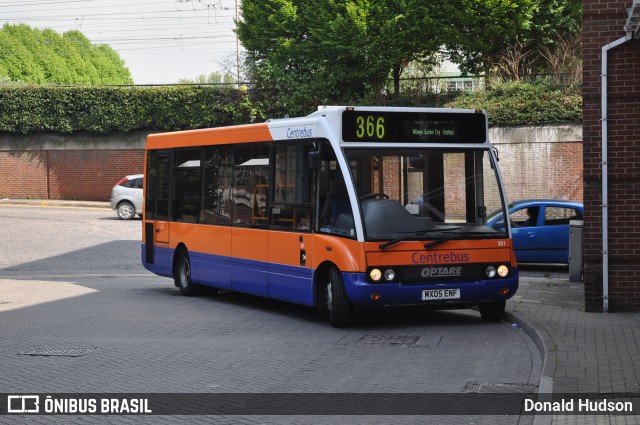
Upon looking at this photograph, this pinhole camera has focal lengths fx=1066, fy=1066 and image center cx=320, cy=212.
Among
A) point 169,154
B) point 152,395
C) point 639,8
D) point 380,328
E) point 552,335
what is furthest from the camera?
point 169,154

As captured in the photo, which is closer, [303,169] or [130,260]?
[303,169]

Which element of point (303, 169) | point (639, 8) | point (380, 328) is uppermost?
point (639, 8)

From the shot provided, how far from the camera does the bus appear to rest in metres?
12.7

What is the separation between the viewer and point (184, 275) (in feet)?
58.3

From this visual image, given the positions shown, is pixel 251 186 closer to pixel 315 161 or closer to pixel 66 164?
pixel 315 161

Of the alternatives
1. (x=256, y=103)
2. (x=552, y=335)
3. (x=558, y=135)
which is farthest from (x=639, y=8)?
(x=256, y=103)

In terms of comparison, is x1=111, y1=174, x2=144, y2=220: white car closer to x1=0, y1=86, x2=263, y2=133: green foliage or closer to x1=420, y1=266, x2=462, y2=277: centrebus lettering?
x1=0, y1=86, x2=263, y2=133: green foliage

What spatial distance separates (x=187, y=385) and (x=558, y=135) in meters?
29.7

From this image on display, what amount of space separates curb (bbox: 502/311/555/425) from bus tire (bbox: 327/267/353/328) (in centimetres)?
213

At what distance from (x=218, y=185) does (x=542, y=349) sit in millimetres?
7136

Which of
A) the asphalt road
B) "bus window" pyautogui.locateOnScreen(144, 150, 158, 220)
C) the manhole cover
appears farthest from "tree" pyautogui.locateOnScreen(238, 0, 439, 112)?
the manhole cover

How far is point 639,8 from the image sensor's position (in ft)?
40.4

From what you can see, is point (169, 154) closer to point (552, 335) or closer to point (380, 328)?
point (380, 328)

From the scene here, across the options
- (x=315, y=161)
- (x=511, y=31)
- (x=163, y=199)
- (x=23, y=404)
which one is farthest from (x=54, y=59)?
(x=23, y=404)
